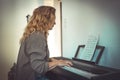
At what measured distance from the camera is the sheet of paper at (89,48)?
2.05m

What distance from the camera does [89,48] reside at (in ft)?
6.93

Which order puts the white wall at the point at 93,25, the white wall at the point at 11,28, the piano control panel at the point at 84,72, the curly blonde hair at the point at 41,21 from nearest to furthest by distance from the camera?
1. the piano control panel at the point at 84,72
2. the curly blonde hair at the point at 41,21
3. the white wall at the point at 93,25
4. the white wall at the point at 11,28

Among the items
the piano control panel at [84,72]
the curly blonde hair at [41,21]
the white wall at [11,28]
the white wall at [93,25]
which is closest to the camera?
the piano control panel at [84,72]

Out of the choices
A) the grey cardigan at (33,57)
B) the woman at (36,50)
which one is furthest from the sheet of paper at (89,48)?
the grey cardigan at (33,57)

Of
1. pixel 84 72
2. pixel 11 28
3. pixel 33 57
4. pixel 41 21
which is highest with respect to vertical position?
pixel 41 21

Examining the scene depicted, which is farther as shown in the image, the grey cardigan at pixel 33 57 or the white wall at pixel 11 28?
the white wall at pixel 11 28

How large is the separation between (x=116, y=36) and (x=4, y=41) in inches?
66.2

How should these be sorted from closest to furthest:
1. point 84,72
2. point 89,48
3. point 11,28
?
point 84,72
point 89,48
point 11,28

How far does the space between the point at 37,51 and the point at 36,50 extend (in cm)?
1

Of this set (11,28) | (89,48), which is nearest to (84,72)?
(89,48)

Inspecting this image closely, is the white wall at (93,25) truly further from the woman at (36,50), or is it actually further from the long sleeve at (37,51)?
the long sleeve at (37,51)

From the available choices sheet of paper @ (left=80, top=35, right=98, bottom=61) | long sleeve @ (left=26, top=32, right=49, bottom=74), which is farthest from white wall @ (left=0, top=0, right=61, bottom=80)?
long sleeve @ (left=26, top=32, right=49, bottom=74)

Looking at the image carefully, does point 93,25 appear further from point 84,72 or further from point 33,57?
point 33,57

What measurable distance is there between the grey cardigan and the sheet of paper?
1.55 feet
